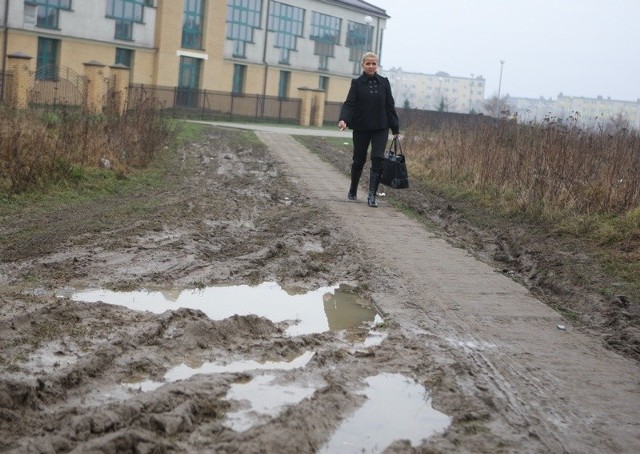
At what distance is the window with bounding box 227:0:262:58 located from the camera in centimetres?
5350

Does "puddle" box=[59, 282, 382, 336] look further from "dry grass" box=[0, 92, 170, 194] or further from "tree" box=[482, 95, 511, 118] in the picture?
"tree" box=[482, 95, 511, 118]

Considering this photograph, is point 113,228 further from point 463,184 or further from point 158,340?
point 463,184

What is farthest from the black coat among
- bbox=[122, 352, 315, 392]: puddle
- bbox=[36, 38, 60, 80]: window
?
bbox=[36, 38, 60, 80]: window

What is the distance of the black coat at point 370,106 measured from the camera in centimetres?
1361

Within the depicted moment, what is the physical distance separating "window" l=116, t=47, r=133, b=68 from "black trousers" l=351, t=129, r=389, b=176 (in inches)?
1342

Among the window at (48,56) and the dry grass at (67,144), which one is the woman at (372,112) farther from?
the window at (48,56)

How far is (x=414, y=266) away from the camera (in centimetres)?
923

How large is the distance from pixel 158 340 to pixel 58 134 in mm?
10370

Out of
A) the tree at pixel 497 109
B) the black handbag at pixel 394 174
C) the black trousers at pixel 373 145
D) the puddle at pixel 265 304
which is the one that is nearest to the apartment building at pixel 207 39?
the tree at pixel 497 109

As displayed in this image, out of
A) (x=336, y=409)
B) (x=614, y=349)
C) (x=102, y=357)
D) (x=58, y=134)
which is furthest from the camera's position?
(x=58, y=134)

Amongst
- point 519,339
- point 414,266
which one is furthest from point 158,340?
point 414,266

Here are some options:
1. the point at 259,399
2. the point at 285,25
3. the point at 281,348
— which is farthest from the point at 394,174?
the point at 285,25

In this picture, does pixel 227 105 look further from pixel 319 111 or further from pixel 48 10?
pixel 48 10

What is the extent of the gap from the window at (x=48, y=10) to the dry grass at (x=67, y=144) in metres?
23.0
